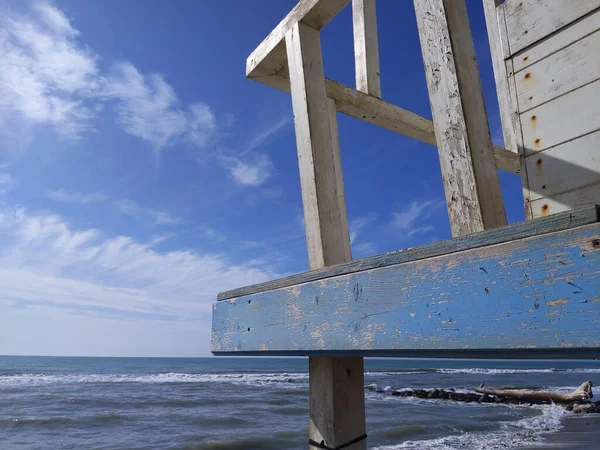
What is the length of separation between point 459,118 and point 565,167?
0.46 metres

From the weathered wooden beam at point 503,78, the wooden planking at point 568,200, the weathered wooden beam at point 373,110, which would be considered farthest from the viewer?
the weathered wooden beam at point 373,110

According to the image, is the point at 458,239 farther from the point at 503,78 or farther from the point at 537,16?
the point at 503,78

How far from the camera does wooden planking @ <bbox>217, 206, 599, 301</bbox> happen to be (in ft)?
2.38

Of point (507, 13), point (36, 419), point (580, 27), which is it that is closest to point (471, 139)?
point (580, 27)

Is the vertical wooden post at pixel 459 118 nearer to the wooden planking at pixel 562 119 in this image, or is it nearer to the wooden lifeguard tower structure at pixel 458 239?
the wooden lifeguard tower structure at pixel 458 239

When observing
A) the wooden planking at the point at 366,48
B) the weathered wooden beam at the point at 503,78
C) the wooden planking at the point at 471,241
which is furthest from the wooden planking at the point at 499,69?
the wooden planking at the point at 471,241

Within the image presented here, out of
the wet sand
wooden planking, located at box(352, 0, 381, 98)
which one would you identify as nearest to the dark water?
the wet sand

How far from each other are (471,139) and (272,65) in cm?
133

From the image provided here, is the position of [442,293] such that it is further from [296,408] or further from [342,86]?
[296,408]

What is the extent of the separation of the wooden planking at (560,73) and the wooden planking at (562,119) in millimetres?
27

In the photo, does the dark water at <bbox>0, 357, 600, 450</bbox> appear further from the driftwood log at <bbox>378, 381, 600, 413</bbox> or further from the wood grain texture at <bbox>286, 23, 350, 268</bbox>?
A: the wood grain texture at <bbox>286, 23, 350, 268</bbox>

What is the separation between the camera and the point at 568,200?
1.32 meters

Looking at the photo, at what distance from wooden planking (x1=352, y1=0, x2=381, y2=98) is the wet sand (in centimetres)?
771

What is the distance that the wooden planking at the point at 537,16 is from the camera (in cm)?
140
